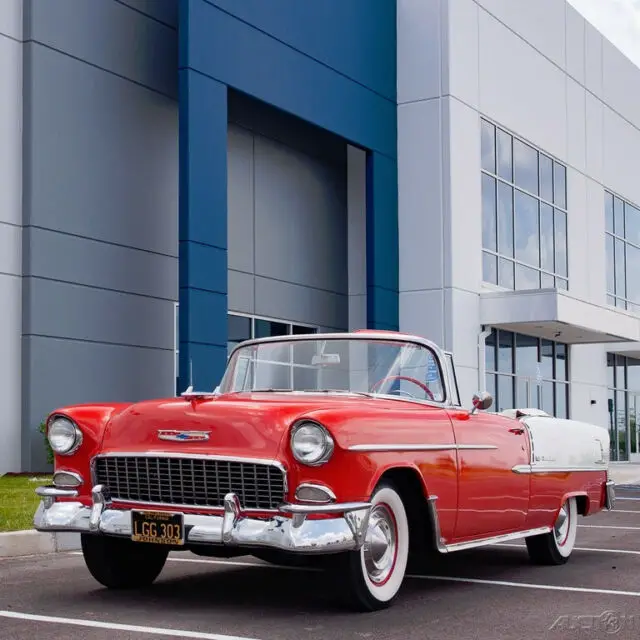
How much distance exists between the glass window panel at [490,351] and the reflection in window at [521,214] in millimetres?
1298

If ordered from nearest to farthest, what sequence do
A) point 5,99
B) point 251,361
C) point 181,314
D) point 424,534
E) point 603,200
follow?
point 424,534, point 251,361, point 5,99, point 181,314, point 603,200

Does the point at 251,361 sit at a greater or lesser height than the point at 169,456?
greater

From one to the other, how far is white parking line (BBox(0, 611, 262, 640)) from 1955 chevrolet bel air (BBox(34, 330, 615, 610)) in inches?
20.5

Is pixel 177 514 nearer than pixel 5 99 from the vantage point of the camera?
Yes

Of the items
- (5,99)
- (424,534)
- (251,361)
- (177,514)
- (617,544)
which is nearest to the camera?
(177,514)

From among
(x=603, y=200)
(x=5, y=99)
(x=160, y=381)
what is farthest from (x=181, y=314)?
(x=603, y=200)

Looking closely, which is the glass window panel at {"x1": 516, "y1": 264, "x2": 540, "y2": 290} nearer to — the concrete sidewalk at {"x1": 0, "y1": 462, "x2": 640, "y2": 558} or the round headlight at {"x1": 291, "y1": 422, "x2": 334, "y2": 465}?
the concrete sidewalk at {"x1": 0, "y1": 462, "x2": 640, "y2": 558}

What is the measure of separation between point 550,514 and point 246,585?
8.26 feet

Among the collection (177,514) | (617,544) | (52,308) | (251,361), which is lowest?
(617,544)

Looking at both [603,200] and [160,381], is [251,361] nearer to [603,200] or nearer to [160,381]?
[160,381]

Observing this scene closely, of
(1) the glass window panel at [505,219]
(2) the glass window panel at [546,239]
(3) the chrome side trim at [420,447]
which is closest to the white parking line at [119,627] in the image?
(3) the chrome side trim at [420,447]

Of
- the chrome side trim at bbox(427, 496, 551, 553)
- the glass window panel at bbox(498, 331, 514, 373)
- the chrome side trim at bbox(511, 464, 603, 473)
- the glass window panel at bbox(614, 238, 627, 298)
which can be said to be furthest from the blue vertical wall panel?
the glass window panel at bbox(614, 238, 627, 298)

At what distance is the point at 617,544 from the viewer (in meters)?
10.1

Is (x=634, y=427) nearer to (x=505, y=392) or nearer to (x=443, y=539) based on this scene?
(x=505, y=392)
